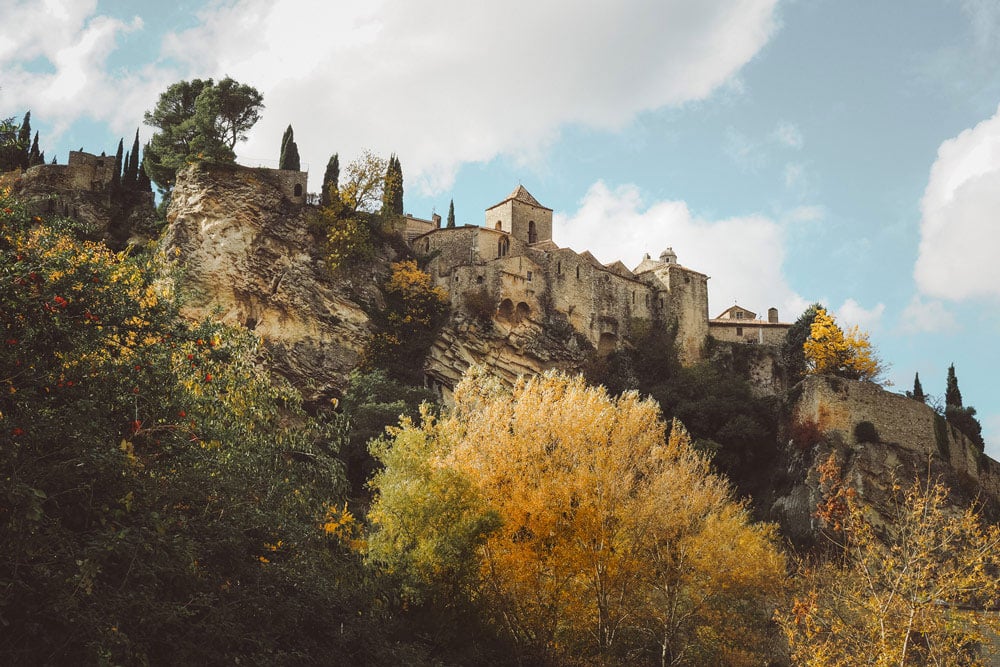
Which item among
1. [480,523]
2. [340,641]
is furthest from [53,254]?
[480,523]

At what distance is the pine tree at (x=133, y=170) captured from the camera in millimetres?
52438

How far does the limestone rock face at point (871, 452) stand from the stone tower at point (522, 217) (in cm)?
2472

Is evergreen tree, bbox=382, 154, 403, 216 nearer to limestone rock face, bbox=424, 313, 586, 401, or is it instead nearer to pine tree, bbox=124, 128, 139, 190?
limestone rock face, bbox=424, 313, 586, 401

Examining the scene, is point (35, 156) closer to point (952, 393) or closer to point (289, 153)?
point (289, 153)

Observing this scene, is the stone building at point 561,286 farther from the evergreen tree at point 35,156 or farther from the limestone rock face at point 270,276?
the evergreen tree at point 35,156

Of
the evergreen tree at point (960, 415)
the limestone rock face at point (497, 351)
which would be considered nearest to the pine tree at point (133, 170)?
the limestone rock face at point (497, 351)

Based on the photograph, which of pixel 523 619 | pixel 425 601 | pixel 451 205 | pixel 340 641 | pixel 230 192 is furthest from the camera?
pixel 451 205

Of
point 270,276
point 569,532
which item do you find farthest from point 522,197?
point 569,532

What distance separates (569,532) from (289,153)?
39663mm

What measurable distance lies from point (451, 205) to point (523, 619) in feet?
166

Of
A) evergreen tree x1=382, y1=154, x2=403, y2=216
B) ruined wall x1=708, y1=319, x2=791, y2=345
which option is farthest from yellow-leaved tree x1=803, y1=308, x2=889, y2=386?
evergreen tree x1=382, y1=154, x2=403, y2=216

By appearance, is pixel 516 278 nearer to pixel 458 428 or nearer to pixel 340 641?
pixel 458 428

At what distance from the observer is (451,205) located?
223 feet

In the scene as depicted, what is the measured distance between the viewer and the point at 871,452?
135 ft
